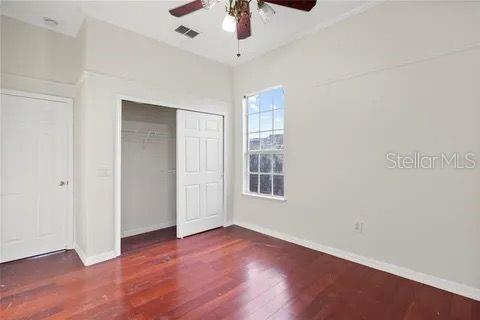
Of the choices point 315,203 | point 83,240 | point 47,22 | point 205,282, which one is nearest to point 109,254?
point 83,240

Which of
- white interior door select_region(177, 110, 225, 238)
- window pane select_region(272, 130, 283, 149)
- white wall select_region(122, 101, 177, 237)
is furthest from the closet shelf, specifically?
window pane select_region(272, 130, 283, 149)

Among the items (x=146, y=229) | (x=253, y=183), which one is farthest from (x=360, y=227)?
(x=146, y=229)

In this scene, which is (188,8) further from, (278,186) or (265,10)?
(278,186)

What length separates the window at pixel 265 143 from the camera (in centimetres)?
372

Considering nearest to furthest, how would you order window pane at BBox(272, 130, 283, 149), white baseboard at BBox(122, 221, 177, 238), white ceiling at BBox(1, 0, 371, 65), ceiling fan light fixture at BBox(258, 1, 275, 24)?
ceiling fan light fixture at BBox(258, 1, 275, 24), white ceiling at BBox(1, 0, 371, 65), window pane at BBox(272, 130, 283, 149), white baseboard at BBox(122, 221, 177, 238)

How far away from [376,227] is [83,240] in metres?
3.45

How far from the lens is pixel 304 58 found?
129 inches

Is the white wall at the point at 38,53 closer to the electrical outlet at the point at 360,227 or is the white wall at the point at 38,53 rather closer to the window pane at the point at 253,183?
the window pane at the point at 253,183

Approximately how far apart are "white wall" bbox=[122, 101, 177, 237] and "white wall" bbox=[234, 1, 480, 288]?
2058 millimetres

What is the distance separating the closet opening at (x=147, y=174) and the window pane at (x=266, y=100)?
1634 mm

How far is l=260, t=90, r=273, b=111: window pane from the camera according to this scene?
3.88 meters

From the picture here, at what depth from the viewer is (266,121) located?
3.92 meters

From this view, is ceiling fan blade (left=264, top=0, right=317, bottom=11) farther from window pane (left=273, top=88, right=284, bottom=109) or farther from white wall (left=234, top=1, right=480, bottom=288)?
window pane (left=273, top=88, right=284, bottom=109)

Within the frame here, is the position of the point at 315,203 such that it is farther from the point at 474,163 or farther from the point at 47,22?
the point at 47,22
